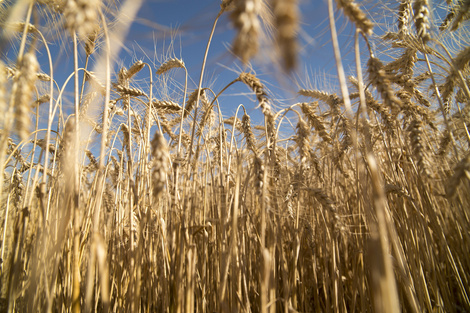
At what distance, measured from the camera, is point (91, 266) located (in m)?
0.88

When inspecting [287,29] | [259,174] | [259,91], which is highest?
[259,91]

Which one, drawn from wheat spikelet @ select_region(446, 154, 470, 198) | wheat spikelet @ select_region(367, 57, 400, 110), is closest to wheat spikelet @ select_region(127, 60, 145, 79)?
wheat spikelet @ select_region(367, 57, 400, 110)

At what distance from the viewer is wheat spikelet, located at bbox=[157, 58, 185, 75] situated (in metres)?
2.31

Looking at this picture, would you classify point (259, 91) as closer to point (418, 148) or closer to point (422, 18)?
point (418, 148)

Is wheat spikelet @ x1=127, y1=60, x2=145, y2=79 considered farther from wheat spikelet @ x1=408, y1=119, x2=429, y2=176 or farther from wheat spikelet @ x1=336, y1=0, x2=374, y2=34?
wheat spikelet @ x1=408, y1=119, x2=429, y2=176

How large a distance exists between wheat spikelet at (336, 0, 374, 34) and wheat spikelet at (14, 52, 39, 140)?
4.04 feet

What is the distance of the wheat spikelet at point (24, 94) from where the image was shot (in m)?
0.95

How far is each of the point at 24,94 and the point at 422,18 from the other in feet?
6.82

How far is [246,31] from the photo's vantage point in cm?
71

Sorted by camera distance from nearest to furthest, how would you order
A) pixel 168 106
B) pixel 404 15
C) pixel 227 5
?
1. pixel 227 5
2. pixel 404 15
3. pixel 168 106

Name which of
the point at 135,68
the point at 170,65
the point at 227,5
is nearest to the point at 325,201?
A: the point at 227,5

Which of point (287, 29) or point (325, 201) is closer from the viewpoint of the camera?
point (287, 29)

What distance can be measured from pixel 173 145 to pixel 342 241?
215cm

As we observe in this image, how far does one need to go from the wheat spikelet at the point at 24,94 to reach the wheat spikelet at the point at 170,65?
1.39 meters
